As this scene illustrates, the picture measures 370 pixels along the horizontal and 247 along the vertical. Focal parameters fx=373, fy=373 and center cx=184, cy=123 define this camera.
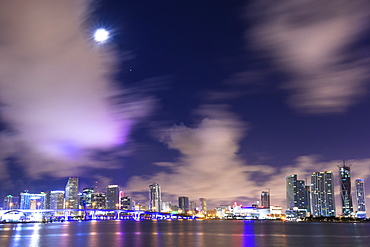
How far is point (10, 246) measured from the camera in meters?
77.1

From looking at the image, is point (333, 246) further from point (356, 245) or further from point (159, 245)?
point (159, 245)

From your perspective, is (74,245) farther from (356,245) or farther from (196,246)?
(356,245)

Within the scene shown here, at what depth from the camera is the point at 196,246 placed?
75.7 meters

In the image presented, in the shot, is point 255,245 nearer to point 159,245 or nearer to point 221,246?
point 221,246

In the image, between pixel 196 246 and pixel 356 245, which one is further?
pixel 356 245

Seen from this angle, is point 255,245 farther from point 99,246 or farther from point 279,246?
point 99,246

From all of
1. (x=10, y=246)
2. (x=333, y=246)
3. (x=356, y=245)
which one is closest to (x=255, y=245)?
(x=333, y=246)

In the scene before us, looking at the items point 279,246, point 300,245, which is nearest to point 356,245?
point 300,245

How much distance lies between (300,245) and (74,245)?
48264mm

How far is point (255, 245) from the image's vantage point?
7894 centimetres

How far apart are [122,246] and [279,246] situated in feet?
107

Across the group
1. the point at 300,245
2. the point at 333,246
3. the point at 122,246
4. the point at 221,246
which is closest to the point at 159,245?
the point at 122,246

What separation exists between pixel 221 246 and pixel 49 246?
3569cm

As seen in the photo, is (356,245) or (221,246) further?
(356,245)
